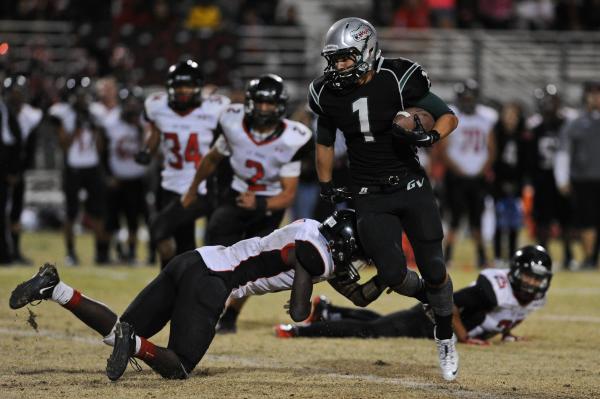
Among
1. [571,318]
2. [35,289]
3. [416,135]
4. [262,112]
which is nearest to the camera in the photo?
[35,289]

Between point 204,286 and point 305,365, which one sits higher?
point 204,286

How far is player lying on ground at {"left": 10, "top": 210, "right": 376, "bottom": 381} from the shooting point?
624 centimetres

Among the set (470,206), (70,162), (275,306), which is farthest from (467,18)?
(275,306)

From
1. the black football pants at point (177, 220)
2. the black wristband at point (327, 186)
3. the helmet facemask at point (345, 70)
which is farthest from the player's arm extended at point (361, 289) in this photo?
the black football pants at point (177, 220)

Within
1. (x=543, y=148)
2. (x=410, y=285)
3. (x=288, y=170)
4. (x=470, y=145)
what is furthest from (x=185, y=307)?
(x=543, y=148)

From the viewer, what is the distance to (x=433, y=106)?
6797 mm

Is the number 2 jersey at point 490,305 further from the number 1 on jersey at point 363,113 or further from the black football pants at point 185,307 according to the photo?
the black football pants at point 185,307

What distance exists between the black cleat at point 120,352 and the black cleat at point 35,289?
49 centimetres

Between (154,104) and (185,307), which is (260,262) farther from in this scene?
(154,104)

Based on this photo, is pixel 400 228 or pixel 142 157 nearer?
pixel 400 228

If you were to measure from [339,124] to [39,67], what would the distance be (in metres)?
9.34

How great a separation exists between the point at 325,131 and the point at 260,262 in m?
1.02

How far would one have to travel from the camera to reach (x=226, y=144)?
28.0 feet

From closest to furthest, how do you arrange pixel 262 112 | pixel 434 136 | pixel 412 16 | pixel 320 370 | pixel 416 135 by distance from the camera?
1. pixel 416 135
2. pixel 434 136
3. pixel 320 370
4. pixel 262 112
5. pixel 412 16
